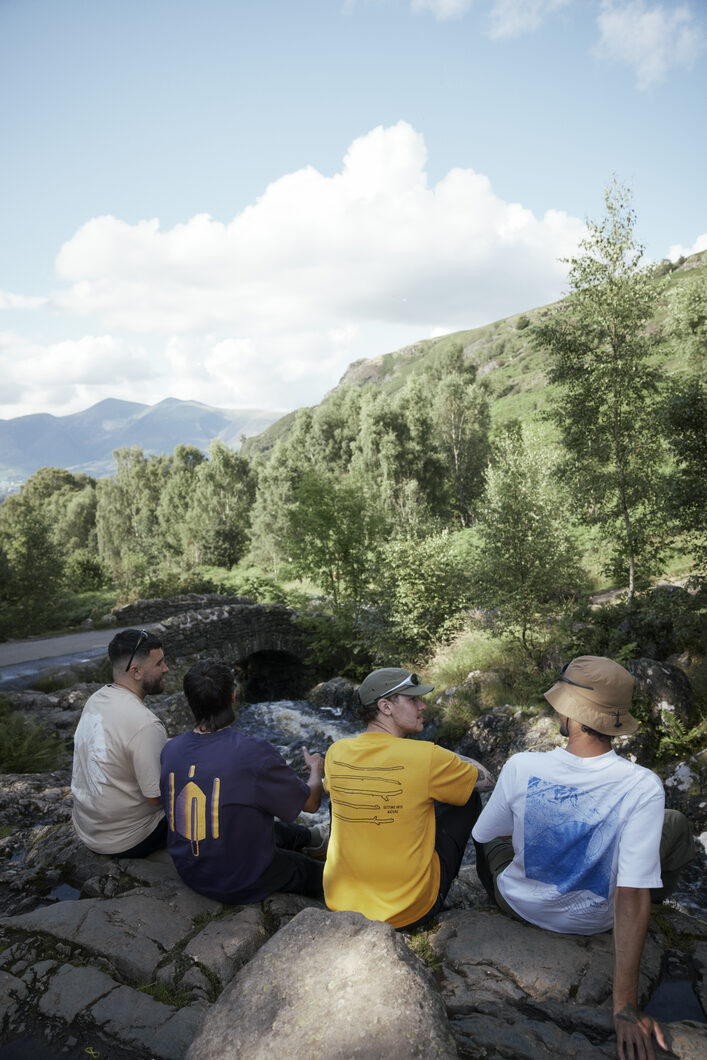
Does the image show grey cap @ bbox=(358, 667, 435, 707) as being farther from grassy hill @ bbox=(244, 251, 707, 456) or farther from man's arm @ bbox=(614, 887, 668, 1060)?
grassy hill @ bbox=(244, 251, 707, 456)

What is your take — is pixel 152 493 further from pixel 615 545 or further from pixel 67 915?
pixel 67 915

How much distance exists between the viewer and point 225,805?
320 cm

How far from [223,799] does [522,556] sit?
9.51 meters

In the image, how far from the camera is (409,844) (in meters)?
2.90

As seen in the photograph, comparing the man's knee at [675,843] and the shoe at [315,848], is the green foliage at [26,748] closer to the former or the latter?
the shoe at [315,848]

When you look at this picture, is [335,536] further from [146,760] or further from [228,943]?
[228,943]

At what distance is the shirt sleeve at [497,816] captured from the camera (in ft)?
9.16

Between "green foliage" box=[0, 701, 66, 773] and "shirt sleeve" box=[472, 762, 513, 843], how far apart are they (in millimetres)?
7471

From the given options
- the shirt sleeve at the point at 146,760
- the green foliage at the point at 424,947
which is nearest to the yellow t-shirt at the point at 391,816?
the green foliage at the point at 424,947

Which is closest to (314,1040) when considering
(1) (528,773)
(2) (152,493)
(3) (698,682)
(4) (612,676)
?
(1) (528,773)

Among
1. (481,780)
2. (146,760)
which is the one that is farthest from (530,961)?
(146,760)

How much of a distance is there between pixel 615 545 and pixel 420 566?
181 inches

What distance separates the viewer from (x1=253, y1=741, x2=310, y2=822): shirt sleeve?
3.26 m

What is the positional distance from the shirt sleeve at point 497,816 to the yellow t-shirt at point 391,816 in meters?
0.14
